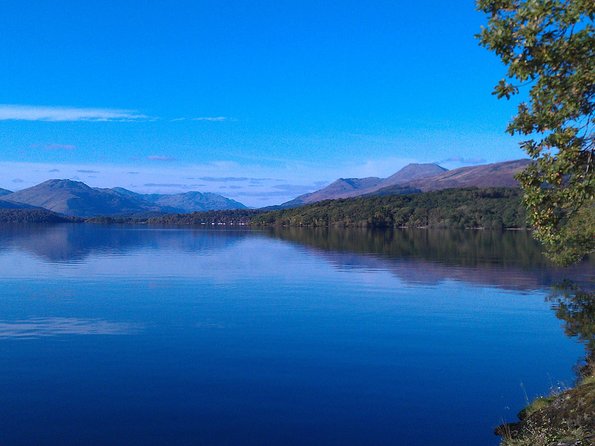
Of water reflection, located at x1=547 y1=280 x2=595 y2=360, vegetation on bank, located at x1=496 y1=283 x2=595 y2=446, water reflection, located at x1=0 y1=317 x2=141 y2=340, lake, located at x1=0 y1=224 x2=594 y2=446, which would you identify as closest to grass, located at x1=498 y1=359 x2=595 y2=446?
vegetation on bank, located at x1=496 y1=283 x2=595 y2=446

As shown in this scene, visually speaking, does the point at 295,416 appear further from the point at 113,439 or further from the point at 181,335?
the point at 181,335

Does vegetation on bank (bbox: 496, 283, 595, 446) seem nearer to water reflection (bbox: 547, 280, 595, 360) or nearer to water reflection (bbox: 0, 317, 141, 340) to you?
water reflection (bbox: 547, 280, 595, 360)

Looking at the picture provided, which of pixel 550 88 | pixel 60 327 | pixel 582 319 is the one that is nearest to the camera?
pixel 550 88

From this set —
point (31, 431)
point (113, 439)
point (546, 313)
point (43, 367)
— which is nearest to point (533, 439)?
point (113, 439)

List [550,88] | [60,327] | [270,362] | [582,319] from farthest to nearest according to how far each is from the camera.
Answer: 1. [60,327]
2. [582,319]
3. [270,362]
4. [550,88]

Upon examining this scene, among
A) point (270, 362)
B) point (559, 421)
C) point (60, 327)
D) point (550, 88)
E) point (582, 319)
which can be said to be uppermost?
point (550, 88)

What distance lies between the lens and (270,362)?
98.8ft

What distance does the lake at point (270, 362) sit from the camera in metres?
21.5

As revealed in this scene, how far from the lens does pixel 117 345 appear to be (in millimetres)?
33188

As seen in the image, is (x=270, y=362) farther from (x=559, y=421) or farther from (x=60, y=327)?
(x=60, y=327)

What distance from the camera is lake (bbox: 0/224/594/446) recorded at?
70.4 ft

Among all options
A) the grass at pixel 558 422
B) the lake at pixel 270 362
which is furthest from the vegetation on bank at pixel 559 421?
the lake at pixel 270 362

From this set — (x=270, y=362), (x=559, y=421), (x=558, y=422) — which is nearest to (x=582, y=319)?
(x=559, y=421)

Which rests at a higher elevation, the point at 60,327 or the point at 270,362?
the point at 60,327
